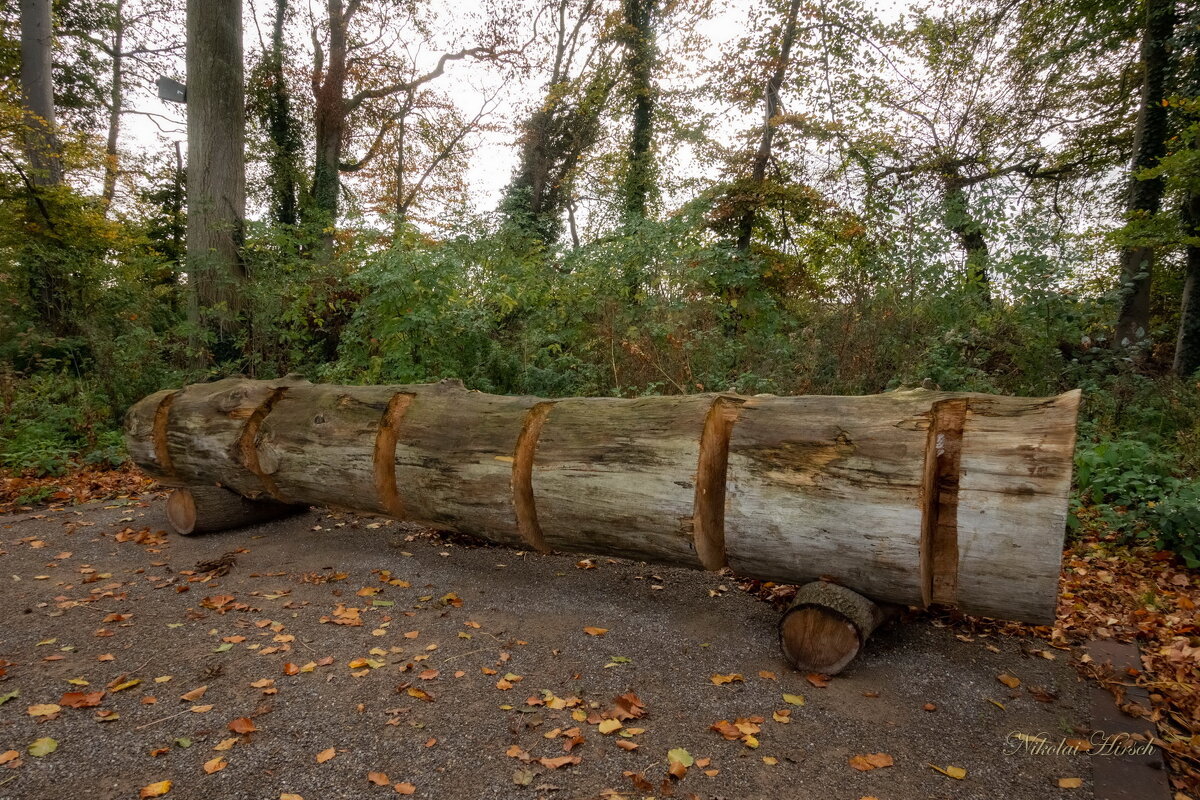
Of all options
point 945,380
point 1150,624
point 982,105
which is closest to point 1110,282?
point 982,105

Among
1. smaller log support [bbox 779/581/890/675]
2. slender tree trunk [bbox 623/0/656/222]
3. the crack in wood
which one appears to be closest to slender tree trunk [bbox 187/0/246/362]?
slender tree trunk [bbox 623/0/656/222]

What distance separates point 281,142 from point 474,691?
55.3ft

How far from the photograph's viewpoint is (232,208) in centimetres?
884

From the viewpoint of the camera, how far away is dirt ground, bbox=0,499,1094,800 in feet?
6.80

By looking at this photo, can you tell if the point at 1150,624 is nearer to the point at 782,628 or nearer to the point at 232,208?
the point at 782,628

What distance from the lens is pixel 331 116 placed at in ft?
52.2

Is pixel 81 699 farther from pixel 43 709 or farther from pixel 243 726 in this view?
pixel 243 726

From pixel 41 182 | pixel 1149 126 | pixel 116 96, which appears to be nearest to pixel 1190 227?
pixel 1149 126

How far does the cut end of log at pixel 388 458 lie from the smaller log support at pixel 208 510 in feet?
4.96

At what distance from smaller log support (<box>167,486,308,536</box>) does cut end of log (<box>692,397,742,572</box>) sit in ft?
11.5

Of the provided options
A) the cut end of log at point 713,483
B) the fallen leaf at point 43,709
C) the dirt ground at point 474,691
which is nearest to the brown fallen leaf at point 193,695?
the dirt ground at point 474,691

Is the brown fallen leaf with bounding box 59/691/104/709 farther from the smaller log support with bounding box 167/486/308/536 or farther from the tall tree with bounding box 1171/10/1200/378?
the tall tree with bounding box 1171/10/1200/378

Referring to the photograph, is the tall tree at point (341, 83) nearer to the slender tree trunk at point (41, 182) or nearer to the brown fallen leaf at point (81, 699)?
the slender tree trunk at point (41, 182)

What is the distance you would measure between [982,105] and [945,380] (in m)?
9.19
